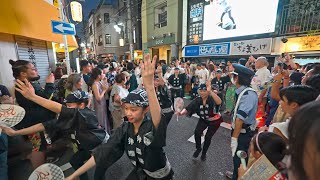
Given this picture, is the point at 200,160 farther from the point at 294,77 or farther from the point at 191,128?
the point at 294,77

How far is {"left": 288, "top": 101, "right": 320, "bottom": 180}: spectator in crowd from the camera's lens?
0.52 meters

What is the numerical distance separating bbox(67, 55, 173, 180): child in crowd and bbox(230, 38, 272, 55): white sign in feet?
35.9

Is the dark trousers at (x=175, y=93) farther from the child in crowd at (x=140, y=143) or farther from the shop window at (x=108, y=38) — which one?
the shop window at (x=108, y=38)

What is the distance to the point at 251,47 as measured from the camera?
10.9 meters

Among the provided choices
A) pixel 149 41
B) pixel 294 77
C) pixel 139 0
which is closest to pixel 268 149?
pixel 294 77

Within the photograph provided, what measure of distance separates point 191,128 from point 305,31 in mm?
8374

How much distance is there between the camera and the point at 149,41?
20609 mm

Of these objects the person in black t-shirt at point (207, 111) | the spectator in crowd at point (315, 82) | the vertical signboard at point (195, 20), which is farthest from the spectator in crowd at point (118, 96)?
the vertical signboard at point (195, 20)

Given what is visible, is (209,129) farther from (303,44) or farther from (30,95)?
(303,44)

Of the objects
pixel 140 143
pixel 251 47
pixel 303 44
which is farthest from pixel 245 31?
pixel 140 143

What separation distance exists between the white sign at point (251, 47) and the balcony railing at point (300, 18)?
0.91 meters

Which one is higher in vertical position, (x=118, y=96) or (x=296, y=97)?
(x=296, y=97)

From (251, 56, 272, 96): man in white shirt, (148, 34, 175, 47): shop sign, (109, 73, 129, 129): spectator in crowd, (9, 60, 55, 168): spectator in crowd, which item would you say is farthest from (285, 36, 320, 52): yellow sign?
(9, 60, 55, 168): spectator in crowd

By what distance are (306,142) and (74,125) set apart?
2226 millimetres
